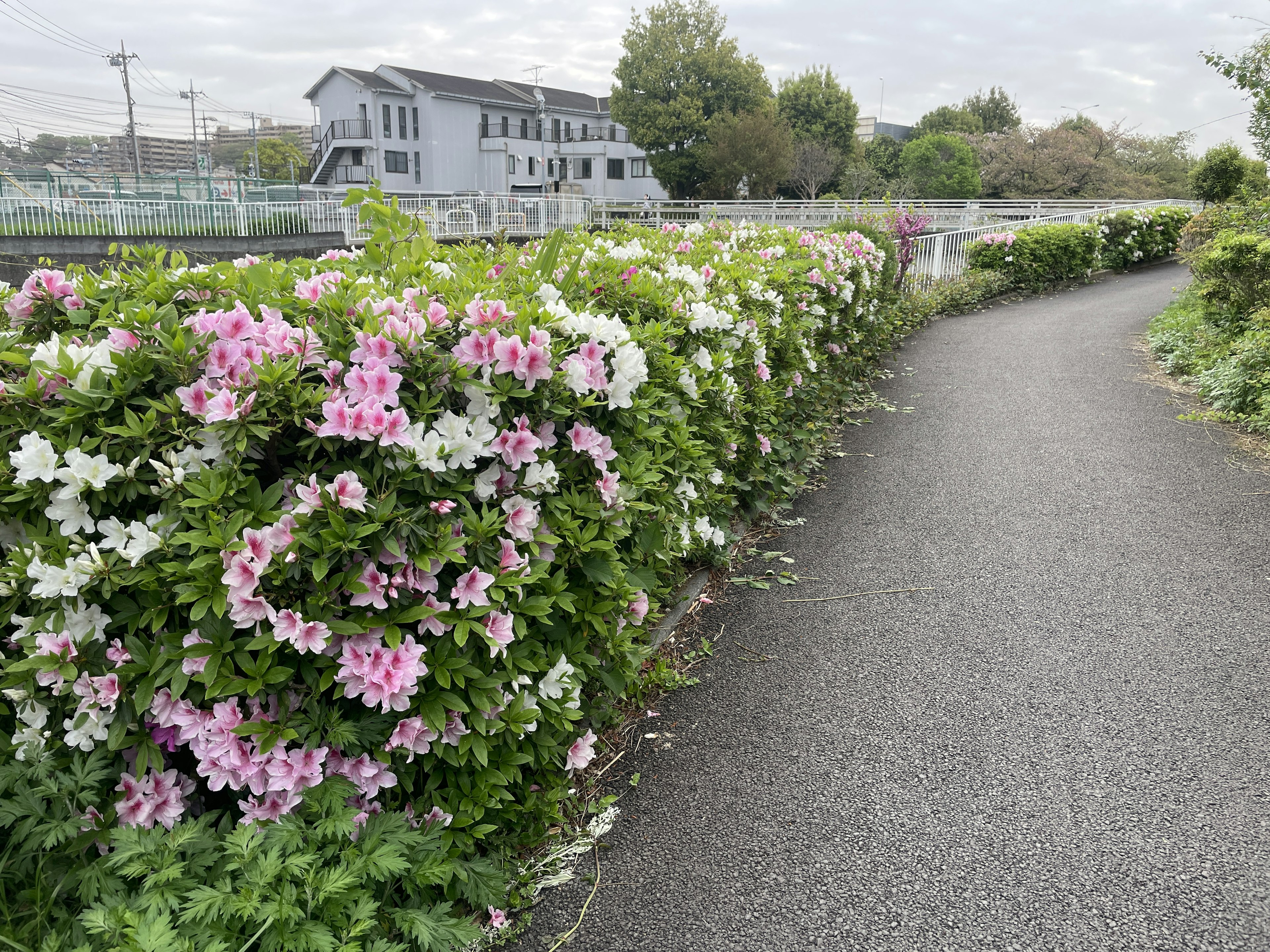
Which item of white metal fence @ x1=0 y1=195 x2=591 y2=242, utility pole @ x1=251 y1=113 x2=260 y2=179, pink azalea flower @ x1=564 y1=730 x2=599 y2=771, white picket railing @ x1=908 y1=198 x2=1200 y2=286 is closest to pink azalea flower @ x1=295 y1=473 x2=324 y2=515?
pink azalea flower @ x1=564 y1=730 x2=599 y2=771

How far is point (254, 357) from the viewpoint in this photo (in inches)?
89.4

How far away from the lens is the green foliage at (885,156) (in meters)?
54.0

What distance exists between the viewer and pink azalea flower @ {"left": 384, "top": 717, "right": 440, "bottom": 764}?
220 centimetres

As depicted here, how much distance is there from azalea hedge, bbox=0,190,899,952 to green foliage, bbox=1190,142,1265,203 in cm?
2703

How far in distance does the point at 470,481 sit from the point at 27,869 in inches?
54.6

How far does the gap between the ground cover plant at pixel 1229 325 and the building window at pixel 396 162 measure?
51.7 metres

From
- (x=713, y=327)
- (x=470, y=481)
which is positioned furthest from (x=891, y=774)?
(x=713, y=327)

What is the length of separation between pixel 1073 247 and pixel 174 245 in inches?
728

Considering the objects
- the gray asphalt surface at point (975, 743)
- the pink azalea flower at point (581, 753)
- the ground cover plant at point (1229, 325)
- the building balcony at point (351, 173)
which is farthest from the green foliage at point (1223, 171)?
the building balcony at point (351, 173)

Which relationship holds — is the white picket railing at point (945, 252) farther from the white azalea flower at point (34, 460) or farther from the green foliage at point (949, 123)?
the green foliage at point (949, 123)

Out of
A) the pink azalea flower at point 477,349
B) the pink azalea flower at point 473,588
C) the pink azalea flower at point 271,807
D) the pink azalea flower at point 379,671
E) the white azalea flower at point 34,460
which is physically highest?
the pink azalea flower at point 477,349

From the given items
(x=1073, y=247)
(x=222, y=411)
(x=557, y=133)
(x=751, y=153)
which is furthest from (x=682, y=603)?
(x=557, y=133)

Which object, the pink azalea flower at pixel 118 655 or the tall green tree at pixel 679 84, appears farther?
the tall green tree at pixel 679 84

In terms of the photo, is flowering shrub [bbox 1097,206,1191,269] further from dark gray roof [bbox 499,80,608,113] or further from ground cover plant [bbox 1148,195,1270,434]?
dark gray roof [bbox 499,80,608,113]
